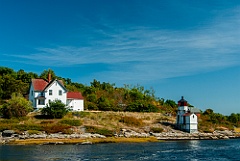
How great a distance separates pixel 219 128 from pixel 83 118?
31.9 meters

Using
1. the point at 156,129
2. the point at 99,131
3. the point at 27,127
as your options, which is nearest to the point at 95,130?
the point at 99,131

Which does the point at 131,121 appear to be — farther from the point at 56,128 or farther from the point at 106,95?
the point at 106,95

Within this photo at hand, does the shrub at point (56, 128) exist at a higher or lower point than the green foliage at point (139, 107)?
lower

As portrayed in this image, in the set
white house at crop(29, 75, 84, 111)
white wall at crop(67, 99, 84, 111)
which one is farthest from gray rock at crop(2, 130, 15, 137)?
white wall at crop(67, 99, 84, 111)

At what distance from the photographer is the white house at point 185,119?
6700 cm

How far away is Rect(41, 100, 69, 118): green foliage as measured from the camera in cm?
6228

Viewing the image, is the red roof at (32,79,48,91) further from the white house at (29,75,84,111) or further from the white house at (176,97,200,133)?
the white house at (176,97,200,133)

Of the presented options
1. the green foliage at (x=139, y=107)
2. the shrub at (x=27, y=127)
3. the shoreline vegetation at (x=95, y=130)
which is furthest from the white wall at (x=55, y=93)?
the green foliage at (x=139, y=107)

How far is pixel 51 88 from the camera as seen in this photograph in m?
68.5

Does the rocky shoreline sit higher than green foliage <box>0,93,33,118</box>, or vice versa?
green foliage <box>0,93,33,118</box>

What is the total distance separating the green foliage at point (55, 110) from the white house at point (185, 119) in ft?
80.4

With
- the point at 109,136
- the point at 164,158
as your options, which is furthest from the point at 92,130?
the point at 164,158

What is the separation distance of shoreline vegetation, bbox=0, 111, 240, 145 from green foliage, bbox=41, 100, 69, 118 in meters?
1.29

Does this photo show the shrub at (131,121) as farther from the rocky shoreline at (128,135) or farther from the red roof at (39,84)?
the red roof at (39,84)
